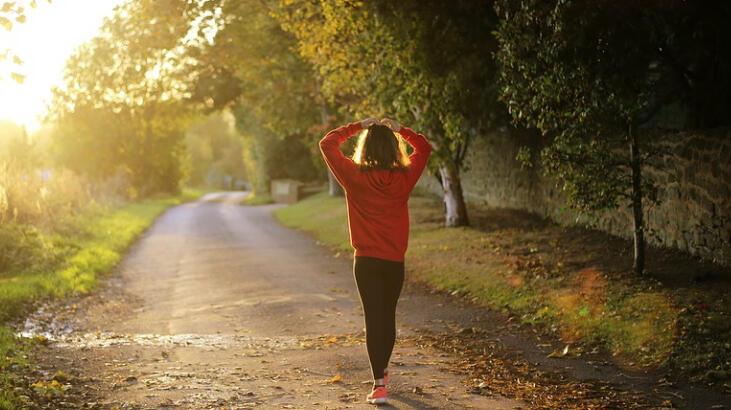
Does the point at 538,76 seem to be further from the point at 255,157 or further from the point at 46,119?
the point at 255,157

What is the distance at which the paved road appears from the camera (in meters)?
7.26

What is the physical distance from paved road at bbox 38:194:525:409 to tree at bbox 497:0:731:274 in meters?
2.60

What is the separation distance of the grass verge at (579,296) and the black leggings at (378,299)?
111 inches

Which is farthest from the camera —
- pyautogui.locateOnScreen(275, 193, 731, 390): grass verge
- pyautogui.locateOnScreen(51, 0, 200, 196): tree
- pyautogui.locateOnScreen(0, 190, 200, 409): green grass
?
pyautogui.locateOnScreen(51, 0, 200, 196): tree

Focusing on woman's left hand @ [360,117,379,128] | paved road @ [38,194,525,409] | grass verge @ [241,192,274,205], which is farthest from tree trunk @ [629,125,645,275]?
grass verge @ [241,192,274,205]

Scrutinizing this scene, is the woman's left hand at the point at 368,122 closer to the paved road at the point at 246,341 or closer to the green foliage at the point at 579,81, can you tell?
the paved road at the point at 246,341

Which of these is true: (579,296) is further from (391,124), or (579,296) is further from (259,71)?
(259,71)

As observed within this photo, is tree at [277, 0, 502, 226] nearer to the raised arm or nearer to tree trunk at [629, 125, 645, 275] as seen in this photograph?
tree trunk at [629, 125, 645, 275]

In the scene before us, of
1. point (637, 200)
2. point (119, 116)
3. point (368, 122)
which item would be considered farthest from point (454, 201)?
point (119, 116)

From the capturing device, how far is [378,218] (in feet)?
22.2

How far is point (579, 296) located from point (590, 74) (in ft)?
9.28

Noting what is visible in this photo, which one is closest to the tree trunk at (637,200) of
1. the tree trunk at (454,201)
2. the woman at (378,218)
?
the woman at (378,218)

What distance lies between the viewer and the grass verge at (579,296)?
8.66 m

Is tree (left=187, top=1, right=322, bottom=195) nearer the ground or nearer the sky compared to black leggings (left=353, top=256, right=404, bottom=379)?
nearer the sky
